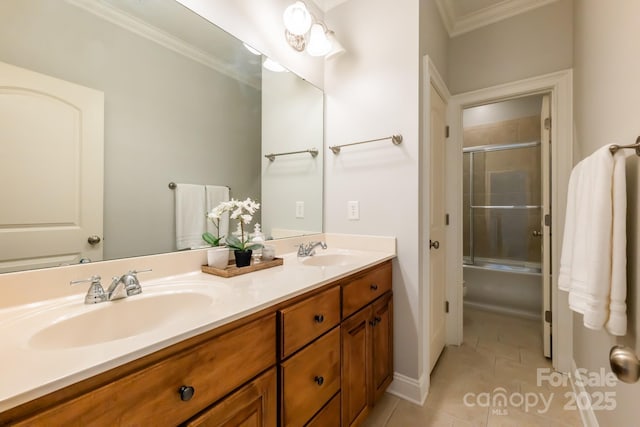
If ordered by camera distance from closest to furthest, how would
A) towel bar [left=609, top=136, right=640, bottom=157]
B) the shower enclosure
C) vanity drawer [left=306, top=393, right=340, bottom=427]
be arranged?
towel bar [left=609, top=136, right=640, bottom=157]
vanity drawer [left=306, top=393, right=340, bottom=427]
the shower enclosure

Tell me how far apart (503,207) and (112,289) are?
382cm

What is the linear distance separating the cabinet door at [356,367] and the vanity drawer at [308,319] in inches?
5.2

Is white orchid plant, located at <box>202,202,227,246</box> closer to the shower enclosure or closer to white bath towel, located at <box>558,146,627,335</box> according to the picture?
white bath towel, located at <box>558,146,627,335</box>

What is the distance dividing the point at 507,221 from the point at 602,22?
2.57 metres

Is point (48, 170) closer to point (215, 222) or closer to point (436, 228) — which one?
point (215, 222)

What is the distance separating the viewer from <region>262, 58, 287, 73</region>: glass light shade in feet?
5.27

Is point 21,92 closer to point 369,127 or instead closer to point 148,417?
point 148,417

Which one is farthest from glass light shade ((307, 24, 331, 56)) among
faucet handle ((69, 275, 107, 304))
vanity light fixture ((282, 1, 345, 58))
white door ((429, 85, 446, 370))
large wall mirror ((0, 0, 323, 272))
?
faucet handle ((69, 275, 107, 304))

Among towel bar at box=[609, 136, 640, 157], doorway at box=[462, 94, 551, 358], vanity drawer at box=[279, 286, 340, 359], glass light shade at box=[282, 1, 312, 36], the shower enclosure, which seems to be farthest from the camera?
the shower enclosure

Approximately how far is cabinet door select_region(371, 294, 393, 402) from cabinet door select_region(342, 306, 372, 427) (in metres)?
0.07

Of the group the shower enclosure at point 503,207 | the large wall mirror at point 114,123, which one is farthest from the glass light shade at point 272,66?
the shower enclosure at point 503,207

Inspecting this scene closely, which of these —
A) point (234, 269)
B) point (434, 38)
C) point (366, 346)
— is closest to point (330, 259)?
point (366, 346)

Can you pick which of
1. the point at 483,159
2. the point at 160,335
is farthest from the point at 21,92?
the point at 483,159

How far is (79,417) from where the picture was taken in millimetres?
487
